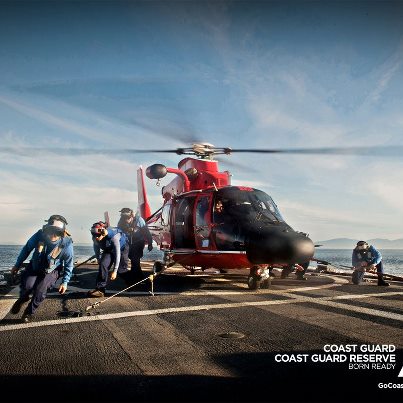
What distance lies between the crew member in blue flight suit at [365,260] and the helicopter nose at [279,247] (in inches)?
151

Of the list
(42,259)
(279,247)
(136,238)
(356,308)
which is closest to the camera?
(42,259)

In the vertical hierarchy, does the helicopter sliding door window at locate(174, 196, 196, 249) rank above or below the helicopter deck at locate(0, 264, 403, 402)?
above

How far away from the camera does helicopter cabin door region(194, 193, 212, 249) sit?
9.95 metres

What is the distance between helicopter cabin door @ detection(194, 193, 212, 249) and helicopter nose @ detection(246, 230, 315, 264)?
1.64m

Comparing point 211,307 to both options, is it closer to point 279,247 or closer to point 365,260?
point 279,247

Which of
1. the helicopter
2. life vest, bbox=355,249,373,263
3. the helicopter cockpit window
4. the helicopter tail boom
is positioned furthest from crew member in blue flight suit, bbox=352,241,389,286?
the helicopter tail boom

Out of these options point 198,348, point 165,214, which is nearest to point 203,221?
point 165,214

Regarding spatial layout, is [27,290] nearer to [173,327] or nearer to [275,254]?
[173,327]

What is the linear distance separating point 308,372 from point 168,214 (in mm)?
9245

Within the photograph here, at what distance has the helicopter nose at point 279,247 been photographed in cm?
816

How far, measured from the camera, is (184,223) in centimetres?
1102

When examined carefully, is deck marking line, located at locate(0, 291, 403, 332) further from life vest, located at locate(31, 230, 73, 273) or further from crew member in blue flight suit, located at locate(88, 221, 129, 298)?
crew member in blue flight suit, located at locate(88, 221, 129, 298)

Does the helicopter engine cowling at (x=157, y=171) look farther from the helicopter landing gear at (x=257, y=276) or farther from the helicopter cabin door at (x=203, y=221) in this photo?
the helicopter landing gear at (x=257, y=276)

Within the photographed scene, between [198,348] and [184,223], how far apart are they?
6.74 m
